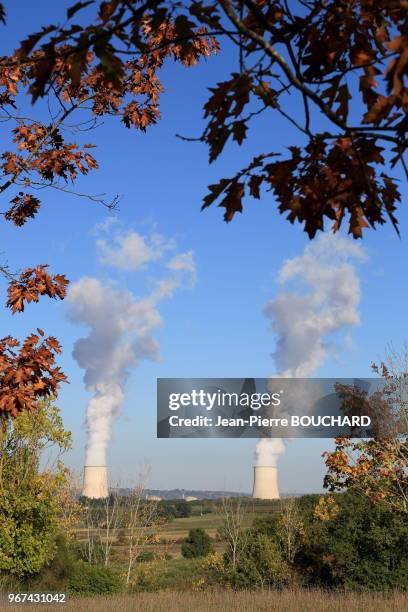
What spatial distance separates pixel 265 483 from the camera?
237ft

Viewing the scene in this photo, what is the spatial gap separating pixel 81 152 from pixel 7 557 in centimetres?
1832

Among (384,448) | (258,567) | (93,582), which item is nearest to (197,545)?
(258,567)

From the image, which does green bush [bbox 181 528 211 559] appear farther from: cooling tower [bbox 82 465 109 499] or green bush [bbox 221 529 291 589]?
green bush [bbox 221 529 291 589]

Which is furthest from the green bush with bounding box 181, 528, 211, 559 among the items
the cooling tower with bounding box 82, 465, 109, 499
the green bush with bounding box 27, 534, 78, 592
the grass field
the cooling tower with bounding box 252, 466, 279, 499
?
the grass field

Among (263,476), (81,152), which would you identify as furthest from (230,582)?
(263,476)

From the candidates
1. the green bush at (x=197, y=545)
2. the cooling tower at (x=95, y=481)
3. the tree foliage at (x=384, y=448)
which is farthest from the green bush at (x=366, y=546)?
the cooling tower at (x=95, y=481)

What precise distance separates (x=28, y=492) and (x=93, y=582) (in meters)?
7.53

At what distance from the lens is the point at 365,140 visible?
3.34 meters

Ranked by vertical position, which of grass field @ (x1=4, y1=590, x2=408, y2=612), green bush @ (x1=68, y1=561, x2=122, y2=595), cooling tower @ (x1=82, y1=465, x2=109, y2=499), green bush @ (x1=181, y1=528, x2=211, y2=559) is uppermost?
cooling tower @ (x1=82, y1=465, x2=109, y2=499)

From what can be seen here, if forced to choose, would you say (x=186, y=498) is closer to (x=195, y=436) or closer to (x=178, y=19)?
(x=195, y=436)

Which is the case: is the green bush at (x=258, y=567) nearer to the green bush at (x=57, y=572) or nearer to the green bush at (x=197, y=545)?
the green bush at (x=57, y=572)

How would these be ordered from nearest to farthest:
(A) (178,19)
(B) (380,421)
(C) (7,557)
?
(A) (178,19) < (B) (380,421) < (C) (7,557)

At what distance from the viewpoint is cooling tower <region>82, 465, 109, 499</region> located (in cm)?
7181

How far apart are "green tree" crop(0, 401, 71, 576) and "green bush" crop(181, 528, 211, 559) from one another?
135 ft
